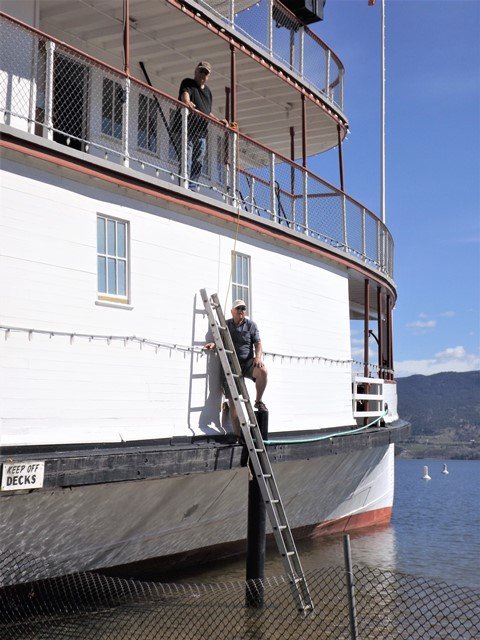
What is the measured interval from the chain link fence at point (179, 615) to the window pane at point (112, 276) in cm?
300

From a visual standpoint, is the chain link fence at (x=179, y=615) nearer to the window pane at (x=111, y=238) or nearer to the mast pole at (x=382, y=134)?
the window pane at (x=111, y=238)

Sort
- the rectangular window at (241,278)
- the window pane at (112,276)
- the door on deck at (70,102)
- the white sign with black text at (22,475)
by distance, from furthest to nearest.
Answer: the door on deck at (70,102) < the rectangular window at (241,278) < the window pane at (112,276) < the white sign with black text at (22,475)

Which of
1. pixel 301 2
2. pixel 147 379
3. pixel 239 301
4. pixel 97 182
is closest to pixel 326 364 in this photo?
pixel 239 301

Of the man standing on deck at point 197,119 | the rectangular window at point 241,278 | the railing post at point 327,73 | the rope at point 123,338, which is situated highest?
the railing post at point 327,73

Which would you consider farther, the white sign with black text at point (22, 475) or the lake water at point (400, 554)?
the lake water at point (400, 554)

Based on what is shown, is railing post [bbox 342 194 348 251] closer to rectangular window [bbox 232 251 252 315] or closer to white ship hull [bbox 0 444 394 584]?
rectangular window [bbox 232 251 252 315]

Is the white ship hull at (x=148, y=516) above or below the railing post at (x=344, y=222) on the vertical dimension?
below

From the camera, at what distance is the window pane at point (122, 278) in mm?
9836

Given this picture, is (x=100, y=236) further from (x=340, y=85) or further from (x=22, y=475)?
(x=340, y=85)

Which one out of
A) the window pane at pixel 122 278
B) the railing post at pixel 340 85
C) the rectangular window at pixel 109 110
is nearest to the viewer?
the window pane at pixel 122 278

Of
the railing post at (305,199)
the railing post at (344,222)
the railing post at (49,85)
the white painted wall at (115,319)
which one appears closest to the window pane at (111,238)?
the white painted wall at (115,319)

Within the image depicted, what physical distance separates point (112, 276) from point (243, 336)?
6.78 ft

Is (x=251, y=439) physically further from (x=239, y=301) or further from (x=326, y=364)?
(x=326, y=364)

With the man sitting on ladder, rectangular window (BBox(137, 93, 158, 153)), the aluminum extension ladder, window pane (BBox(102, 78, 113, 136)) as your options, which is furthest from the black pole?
window pane (BBox(102, 78, 113, 136))
